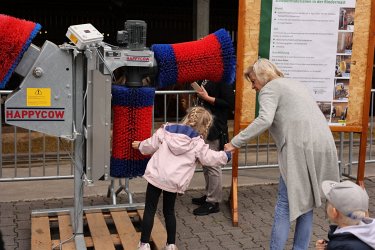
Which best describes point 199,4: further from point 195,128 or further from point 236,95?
point 195,128

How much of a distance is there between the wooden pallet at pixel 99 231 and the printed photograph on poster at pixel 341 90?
222 cm

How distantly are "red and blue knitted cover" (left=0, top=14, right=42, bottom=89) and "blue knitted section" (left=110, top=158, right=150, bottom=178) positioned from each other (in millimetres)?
1095

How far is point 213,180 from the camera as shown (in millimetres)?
5434

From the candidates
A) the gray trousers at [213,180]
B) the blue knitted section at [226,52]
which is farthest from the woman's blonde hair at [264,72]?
the gray trousers at [213,180]

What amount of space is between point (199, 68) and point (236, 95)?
928 millimetres

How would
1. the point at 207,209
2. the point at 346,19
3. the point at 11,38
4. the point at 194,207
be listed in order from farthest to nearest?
the point at 194,207 → the point at 207,209 → the point at 346,19 → the point at 11,38

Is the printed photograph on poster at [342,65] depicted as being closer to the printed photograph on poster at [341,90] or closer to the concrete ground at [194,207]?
the printed photograph on poster at [341,90]

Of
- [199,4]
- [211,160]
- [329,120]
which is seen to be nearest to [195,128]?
[211,160]

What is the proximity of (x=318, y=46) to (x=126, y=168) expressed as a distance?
2312mm

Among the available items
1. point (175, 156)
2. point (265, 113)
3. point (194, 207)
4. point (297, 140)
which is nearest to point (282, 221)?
point (297, 140)

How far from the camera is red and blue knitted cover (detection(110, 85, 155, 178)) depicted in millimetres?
4273

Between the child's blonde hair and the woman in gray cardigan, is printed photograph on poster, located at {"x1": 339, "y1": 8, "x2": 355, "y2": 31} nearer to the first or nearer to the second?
the woman in gray cardigan

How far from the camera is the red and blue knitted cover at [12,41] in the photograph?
3775 millimetres

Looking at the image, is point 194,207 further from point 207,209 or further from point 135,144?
point 135,144
